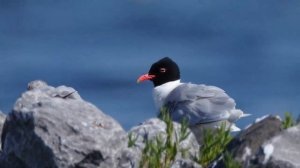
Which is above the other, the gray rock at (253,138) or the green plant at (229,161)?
the gray rock at (253,138)

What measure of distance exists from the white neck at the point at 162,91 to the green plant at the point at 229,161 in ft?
19.3

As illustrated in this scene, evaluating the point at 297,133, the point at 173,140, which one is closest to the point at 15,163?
the point at 173,140

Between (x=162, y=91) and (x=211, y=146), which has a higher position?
(x=162, y=91)

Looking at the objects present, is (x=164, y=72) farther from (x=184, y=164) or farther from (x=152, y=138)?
(x=184, y=164)

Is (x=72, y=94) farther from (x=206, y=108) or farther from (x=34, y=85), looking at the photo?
(x=206, y=108)

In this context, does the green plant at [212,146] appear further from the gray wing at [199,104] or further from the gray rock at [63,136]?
the gray wing at [199,104]

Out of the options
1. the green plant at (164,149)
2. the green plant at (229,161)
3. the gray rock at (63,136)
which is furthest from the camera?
the green plant at (164,149)

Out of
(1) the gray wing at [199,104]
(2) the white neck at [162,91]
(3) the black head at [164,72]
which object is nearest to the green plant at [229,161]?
(1) the gray wing at [199,104]

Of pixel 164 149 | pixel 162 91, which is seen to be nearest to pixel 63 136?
pixel 164 149

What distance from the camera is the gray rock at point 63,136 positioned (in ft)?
22.0

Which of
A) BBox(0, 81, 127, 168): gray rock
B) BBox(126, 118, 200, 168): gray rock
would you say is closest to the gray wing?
BBox(126, 118, 200, 168): gray rock

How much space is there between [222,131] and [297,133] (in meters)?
0.87

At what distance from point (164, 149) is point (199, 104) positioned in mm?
4555

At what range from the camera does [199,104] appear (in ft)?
37.7
